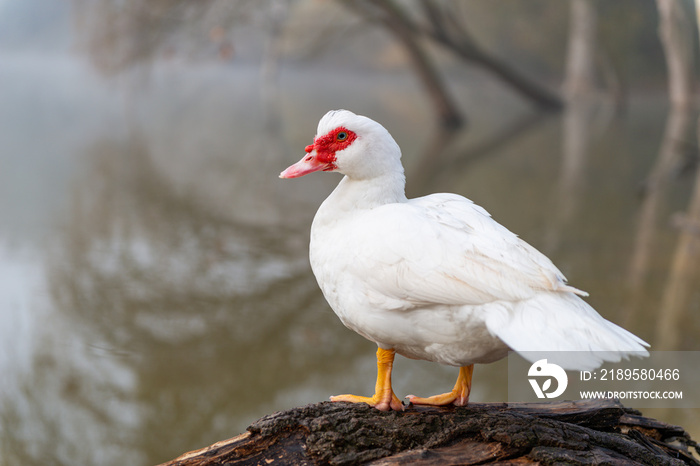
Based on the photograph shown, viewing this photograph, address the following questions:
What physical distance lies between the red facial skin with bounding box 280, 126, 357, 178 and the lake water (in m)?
1.81

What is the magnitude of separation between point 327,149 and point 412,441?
2.93ft

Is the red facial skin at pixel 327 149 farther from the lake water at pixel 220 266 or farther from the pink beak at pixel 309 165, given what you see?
the lake water at pixel 220 266

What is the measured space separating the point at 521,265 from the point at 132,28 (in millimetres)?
10925

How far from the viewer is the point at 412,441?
186 cm

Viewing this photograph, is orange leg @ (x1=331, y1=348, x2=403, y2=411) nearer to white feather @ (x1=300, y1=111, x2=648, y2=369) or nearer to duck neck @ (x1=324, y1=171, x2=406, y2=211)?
white feather @ (x1=300, y1=111, x2=648, y2=369)

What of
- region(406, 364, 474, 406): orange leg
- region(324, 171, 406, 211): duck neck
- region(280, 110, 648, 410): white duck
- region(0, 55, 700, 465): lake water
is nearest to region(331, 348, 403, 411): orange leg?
region(280, 110, 648, 410): white duck

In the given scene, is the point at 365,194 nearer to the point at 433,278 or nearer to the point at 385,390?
the point at 433,278

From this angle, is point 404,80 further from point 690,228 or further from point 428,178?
point 690,228

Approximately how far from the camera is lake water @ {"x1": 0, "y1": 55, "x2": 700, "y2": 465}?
3.50 meters

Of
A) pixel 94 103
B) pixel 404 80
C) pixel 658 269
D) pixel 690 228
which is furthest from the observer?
pixel 404 80

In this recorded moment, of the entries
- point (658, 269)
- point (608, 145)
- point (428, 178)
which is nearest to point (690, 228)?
point (658, 269)

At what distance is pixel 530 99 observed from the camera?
1778cm

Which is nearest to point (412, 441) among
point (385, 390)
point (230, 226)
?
point (385, 390)

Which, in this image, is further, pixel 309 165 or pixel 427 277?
pixel 309 165
